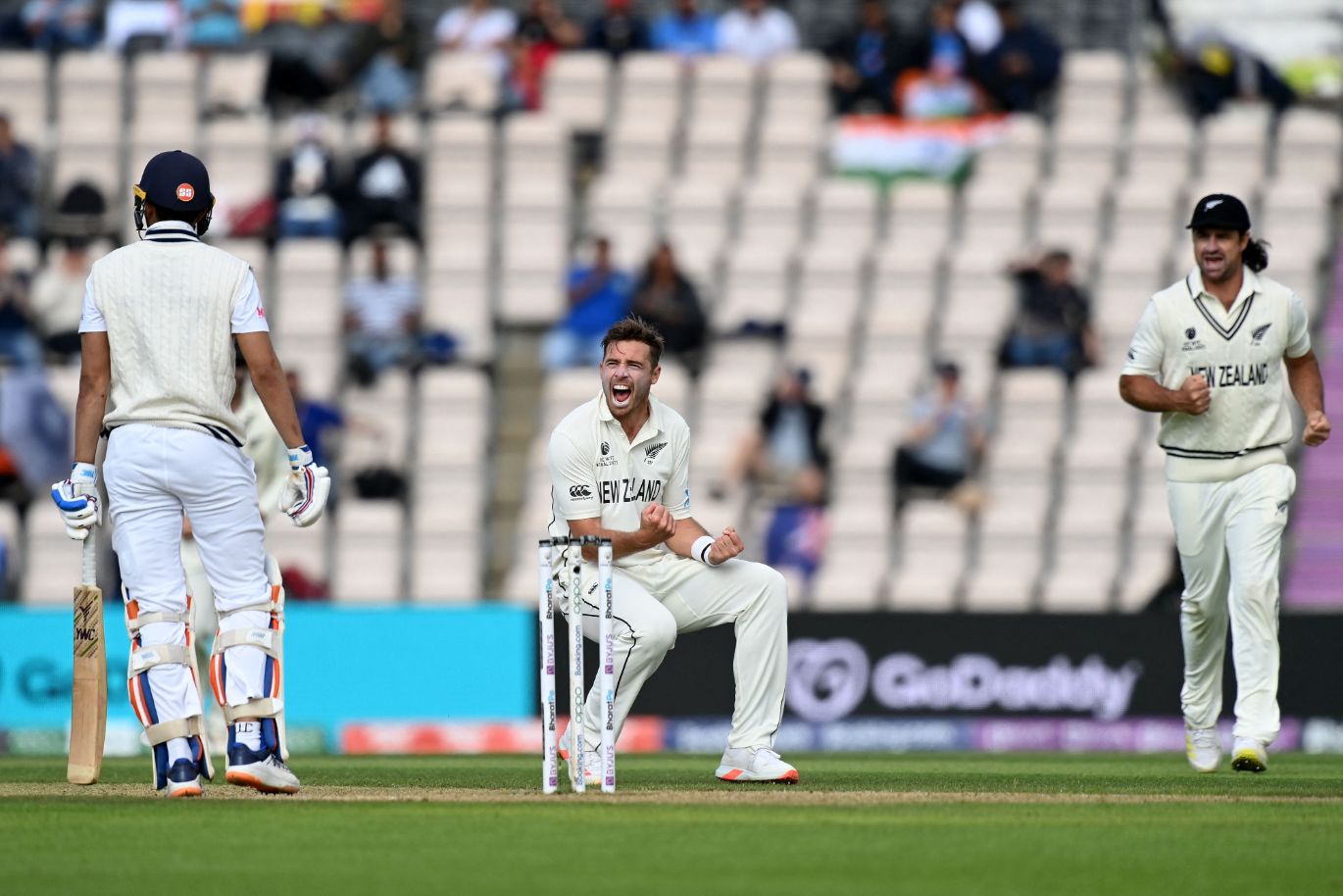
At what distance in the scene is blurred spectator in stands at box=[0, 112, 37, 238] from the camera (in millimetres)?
16203

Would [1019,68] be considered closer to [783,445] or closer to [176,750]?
[783,445]

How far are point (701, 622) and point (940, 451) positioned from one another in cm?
725

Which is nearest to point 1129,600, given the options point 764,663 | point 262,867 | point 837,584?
point 837,584

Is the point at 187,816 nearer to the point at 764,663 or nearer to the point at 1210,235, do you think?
the point at 764,663

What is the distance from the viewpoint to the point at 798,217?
1648 centimetres

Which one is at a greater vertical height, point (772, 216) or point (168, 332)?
point (772, 216)

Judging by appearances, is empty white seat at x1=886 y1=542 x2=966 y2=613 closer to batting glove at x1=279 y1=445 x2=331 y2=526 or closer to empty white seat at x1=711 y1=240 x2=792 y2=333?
empty white seat at x1=711 y1=240 x2=792 y2=333

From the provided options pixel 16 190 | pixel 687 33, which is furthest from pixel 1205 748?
pixel 16 190

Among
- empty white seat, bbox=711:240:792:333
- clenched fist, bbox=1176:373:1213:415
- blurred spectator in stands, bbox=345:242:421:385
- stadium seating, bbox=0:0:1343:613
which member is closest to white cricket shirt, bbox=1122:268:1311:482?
clenched fist, bbox=1176:373:1213:415

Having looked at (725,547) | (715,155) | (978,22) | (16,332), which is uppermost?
(978,22)

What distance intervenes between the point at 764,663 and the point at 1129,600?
22.5ft

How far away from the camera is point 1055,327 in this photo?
50.0ft

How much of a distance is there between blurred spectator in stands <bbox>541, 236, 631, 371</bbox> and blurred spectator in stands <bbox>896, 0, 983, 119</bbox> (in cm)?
289

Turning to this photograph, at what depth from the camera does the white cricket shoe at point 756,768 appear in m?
7.37
